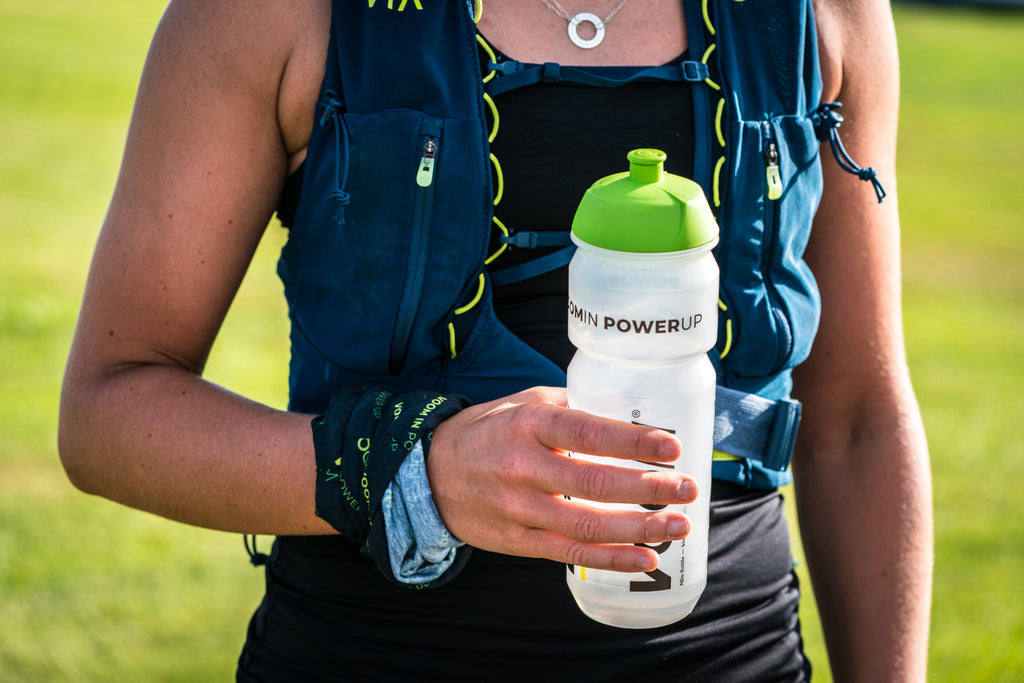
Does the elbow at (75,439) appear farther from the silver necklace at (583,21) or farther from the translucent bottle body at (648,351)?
the silver necklace at (583,21)

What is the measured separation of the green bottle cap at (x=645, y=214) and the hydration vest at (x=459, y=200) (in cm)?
39

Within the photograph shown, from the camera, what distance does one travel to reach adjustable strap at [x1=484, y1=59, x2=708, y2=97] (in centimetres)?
167

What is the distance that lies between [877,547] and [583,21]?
1.05 metres

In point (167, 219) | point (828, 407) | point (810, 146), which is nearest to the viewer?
point (167, 219)

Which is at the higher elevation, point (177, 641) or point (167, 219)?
point (167, 219)

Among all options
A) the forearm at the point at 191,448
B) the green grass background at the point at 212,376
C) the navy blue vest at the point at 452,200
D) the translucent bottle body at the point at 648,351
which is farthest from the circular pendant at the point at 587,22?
the green grass background at the point at 212,376

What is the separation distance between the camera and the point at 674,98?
1744 millimetres

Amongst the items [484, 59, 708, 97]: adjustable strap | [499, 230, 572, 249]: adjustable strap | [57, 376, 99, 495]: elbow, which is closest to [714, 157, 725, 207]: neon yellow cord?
[484, 59, 708, 97]: adjustable strap

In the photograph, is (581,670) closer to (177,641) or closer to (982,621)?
(177,641)

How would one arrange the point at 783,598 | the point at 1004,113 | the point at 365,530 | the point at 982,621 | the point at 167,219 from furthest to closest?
1. the point at 1004,113
2. the point at 982,621
3. the point at 783,598
4. the point at 167,219
5. the point at 365,530

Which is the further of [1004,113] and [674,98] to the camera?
[1004,113]

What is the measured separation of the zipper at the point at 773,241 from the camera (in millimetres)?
1745

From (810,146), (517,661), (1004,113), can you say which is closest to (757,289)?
(810,146)

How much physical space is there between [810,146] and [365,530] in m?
0.93
